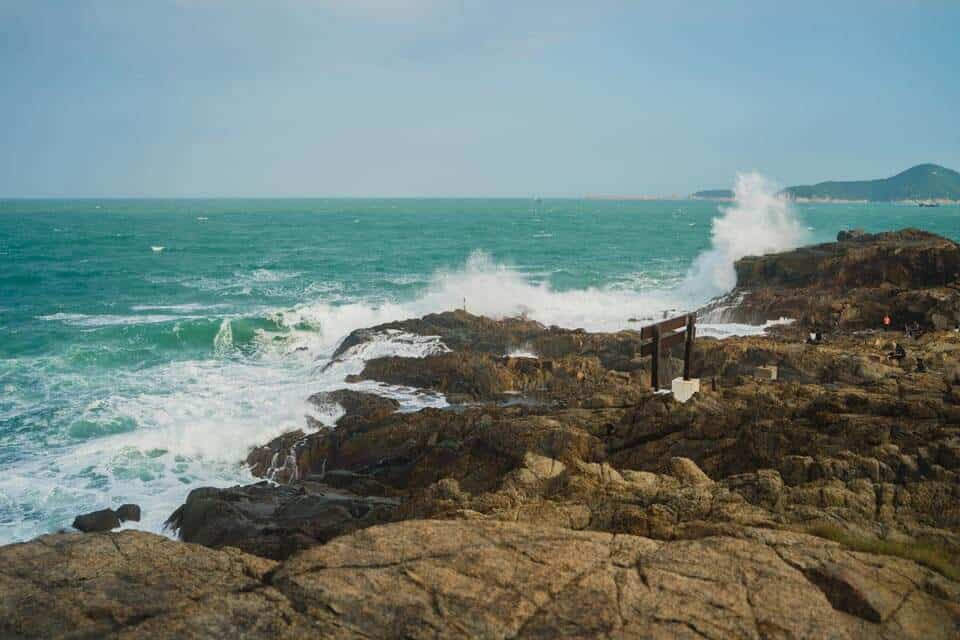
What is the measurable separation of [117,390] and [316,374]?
23.5 feet

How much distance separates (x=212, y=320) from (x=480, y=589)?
3588 centimetres

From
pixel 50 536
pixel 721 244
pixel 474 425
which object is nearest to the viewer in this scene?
pixel 50 536

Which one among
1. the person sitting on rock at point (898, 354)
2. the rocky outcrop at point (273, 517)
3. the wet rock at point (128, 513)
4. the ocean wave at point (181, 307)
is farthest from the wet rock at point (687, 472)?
the ocean wave at point (181, 307)

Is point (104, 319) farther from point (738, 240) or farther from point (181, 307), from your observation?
point (738, 240)

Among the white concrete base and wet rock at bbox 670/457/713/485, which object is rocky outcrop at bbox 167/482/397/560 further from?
the white concrete base

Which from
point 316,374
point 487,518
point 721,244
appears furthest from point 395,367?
point 721,244

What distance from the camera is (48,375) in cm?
2886

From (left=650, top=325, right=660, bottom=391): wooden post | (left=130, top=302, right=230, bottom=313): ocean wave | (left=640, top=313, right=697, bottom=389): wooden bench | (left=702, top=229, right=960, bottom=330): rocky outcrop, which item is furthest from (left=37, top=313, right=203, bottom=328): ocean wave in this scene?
(left=650, top=325, right=660, bottom=391): wooden post

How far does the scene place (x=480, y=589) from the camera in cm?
626

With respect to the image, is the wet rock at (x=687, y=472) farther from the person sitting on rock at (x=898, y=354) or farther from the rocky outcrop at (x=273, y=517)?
the person sitting on rock at (x=898, y=354)

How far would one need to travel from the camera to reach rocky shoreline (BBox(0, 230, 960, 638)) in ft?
19.6

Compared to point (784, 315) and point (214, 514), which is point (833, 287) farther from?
point (214, 514)

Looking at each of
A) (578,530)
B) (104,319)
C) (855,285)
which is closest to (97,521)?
(578,530)

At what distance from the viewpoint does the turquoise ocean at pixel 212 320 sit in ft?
64.6
